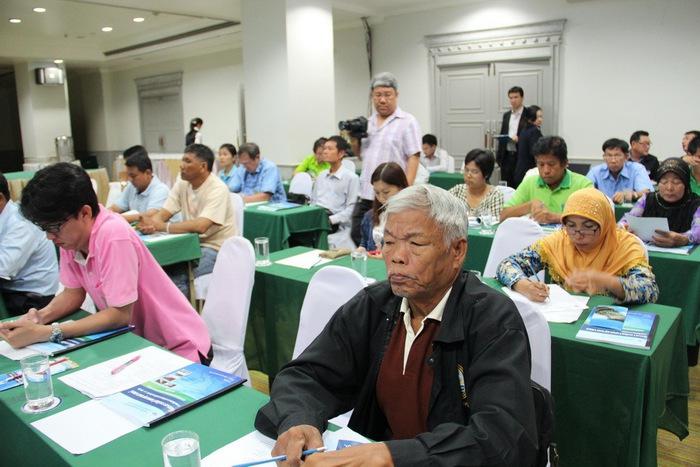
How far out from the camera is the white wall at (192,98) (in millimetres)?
→ 10781

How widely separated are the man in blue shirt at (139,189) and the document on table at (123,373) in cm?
253

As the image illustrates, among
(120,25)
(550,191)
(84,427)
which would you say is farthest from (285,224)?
(120,25)

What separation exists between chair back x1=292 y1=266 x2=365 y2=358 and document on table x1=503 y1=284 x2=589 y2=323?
57 cm

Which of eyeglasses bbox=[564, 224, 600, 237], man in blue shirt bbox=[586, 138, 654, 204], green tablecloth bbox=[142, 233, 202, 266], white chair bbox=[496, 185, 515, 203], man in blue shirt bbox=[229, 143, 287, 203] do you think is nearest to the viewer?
eyeglasses bbox=[564, 224, 600, 237]

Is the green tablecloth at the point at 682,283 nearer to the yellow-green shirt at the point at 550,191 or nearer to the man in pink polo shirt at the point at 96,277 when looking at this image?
the yellow-green shirt at the point at 550,191

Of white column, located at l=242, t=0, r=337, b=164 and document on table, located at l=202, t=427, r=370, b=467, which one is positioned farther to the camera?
white column, located at l=242, t=0, r=337, b=164

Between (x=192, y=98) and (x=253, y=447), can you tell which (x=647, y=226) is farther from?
(x=192, y=98)

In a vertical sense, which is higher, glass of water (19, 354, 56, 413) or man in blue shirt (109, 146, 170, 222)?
man in blue shirt (109, 146, 170, 222)

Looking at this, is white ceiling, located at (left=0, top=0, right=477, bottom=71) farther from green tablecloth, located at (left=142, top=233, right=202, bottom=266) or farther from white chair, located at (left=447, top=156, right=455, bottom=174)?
green tablecloth, located at (left=142, top=233, right=202, bottom=266)

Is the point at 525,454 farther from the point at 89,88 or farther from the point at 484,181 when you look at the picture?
the point at 89,88

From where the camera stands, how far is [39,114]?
463 inches

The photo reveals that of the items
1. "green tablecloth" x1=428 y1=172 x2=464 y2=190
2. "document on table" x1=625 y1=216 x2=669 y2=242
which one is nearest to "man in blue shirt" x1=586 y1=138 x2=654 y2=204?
"document on table" x1=625 y1=216 x2=669 y2=242

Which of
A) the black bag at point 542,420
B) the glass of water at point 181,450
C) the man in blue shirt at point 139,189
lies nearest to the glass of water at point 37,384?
the glass of water at point 181,450

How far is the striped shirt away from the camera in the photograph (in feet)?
13.5
